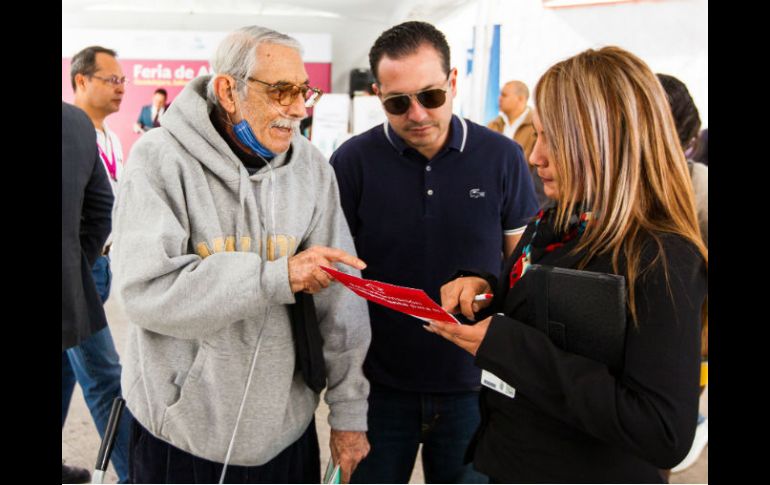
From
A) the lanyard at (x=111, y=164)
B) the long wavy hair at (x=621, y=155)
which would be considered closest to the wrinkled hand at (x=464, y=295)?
the long wavy hair at (x=621, y=155)

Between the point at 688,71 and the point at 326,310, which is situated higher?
the point at 688,71

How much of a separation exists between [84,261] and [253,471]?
131 cm

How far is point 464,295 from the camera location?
1.42 meters

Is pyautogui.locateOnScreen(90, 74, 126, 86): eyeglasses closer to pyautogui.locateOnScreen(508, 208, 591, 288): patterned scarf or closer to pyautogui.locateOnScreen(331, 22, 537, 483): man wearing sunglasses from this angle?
pyautogui.locateOnScreen(331, 22, 537, 483): man wearing sunglasses

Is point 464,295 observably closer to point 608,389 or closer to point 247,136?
point 608,389

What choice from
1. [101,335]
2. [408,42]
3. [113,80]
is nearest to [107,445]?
[408,42]

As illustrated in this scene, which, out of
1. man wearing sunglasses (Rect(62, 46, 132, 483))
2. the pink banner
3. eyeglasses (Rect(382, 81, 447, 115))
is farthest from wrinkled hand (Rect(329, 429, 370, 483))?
the pink banner

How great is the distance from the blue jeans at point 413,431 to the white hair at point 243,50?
41.7 inches

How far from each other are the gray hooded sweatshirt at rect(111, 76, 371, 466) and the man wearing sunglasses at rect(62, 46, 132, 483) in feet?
3.92

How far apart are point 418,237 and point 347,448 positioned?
0.67 meters

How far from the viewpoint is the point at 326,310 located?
1.56m

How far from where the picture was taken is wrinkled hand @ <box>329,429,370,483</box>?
61.0 inches

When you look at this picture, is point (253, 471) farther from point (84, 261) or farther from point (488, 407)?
point (84, 261)
